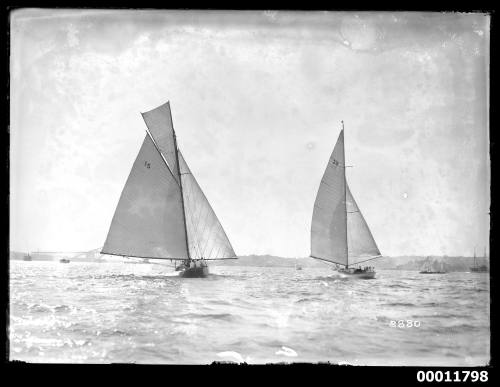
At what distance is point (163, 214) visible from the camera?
14.3 meters

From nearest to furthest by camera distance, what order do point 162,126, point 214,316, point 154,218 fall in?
point 214,316, point 162,126, point 154,218

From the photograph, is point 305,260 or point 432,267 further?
point 305,260

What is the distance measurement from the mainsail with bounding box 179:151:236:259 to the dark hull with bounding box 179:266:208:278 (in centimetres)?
37

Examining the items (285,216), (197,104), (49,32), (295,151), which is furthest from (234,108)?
(49,32)

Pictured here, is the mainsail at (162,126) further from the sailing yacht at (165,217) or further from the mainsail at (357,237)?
the mainsail at (357,237)

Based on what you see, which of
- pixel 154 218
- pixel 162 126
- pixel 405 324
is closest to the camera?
pixel 405 324

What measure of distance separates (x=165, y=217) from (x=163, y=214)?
0.12m

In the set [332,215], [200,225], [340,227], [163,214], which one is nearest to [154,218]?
[163,214]

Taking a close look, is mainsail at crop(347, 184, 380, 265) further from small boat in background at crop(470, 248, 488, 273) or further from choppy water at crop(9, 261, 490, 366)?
small boat in background at crop(470, 248, 488, 273)

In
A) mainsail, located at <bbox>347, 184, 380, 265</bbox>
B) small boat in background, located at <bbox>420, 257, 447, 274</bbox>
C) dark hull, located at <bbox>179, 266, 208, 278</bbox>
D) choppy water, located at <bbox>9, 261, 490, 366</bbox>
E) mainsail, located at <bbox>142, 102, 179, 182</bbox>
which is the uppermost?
mainsail, located at <bbox>142, 102, 179, 182</bbox>

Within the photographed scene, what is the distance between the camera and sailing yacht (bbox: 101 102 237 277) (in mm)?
11445

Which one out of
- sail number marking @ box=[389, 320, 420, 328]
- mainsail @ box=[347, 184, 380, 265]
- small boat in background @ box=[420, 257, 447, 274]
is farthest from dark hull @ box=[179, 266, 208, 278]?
small boat in background @ box=[420, 257, 447, 274]

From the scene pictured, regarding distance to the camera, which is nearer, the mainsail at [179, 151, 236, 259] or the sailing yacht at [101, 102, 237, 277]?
the mainsail at [179, 151, 236, 259]

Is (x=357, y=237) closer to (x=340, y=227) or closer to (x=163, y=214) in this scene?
(x=340, y=227)
